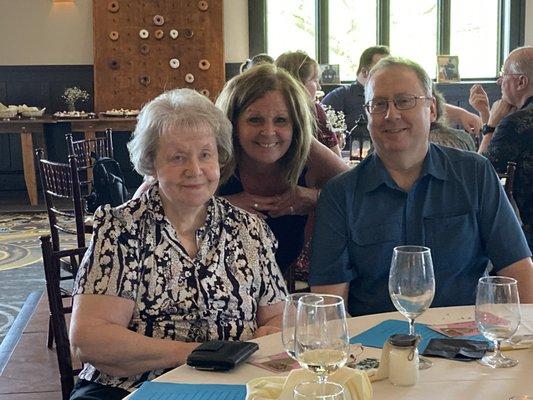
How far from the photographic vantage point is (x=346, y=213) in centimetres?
253

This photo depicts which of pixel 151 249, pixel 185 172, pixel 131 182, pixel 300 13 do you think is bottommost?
pixel 131 182

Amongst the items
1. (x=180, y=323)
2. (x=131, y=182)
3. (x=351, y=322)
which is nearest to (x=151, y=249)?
(x=180, y=323)

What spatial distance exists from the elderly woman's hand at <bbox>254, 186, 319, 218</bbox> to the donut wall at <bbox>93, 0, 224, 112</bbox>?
6.87 m

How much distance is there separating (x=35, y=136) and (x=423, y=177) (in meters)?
7.87

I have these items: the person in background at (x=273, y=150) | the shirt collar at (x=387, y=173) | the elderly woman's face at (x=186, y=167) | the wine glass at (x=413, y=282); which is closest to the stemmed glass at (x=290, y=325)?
the wine glass at (x=413, y=282)

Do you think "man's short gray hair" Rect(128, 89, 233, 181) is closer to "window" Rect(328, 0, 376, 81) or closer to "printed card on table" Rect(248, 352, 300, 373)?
"printed card on table" Rect(248, 352, 300, 373)

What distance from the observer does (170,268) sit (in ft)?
7.27

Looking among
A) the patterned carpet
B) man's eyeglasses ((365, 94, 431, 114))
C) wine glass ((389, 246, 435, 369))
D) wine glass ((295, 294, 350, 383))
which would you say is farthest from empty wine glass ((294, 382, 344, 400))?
the patterned carpet

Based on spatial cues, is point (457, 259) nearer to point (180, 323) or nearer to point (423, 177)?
point (423, 177)

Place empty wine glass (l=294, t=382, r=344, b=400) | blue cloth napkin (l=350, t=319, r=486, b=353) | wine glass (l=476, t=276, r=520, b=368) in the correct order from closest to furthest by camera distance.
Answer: empty wine glass (l=294, t=382, r=344, b=400) < wine glass (l=476, t=276, r=520, b=368) < blue cloth napkin (l=350, t=319, r=486, b=353)

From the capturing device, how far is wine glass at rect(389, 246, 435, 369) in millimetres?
1723

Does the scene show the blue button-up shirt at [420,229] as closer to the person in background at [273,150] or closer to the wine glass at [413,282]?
the person in background at [273,150]

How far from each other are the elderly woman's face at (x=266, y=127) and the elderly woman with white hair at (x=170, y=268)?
0.37 m

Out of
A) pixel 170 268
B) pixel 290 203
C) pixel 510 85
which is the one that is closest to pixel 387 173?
pixel 290 203
